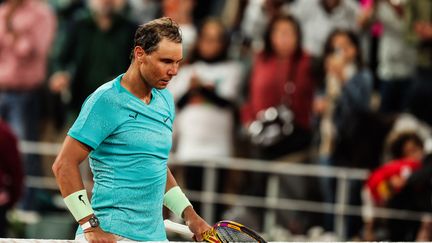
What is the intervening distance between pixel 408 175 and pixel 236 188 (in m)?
2.22

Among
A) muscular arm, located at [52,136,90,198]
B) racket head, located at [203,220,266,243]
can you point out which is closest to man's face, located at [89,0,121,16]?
racket head, located at [203,220,266,243]

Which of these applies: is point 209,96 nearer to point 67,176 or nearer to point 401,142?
point 401,142

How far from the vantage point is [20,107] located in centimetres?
1433

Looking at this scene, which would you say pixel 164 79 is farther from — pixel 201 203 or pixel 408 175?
pixel 201 203

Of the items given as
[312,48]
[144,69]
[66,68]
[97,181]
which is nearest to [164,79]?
[144,69]

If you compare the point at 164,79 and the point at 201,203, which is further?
the point at 201,203

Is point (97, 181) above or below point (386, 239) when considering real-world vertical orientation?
above

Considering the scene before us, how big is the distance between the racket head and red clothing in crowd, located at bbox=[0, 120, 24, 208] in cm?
478

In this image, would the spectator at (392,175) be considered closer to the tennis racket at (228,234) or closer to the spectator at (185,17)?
the spectator at (185,17)

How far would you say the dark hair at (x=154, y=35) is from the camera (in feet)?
21.4

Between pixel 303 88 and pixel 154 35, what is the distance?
22.1 feet

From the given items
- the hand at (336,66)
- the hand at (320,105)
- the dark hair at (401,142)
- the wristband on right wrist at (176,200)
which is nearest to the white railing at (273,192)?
the dark hair at (401,142)

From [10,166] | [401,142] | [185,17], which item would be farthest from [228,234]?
[185,17]

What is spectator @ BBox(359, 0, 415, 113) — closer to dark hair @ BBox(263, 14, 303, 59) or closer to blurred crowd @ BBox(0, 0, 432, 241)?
blurred crowd @ BBox(0, 0, 432, 241)
